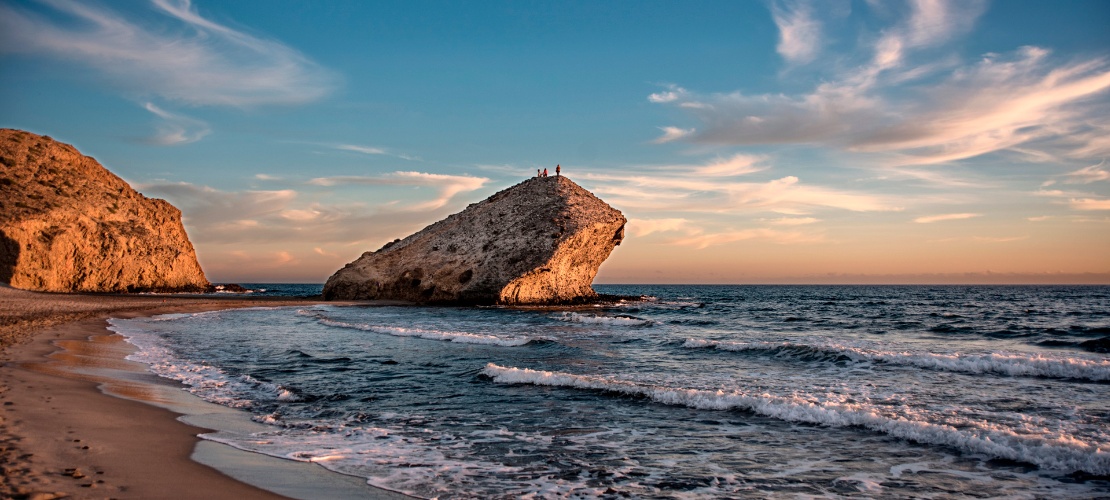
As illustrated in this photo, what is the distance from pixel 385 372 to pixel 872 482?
10.8 metres

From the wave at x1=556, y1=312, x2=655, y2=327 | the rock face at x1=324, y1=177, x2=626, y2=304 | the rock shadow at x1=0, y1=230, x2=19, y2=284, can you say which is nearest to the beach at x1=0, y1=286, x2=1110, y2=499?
the wave at x1=556, y1=312, x2=655, y2=327

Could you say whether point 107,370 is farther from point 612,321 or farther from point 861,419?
point 612,321

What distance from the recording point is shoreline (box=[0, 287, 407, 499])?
5.21 m

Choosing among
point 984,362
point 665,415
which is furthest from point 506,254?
point 665,415

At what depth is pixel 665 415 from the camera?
9.90 metres

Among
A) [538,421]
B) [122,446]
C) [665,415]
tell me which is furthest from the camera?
[665,415]

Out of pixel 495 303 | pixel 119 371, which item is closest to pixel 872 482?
pixel 119 371

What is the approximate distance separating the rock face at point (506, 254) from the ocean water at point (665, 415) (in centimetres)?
2543

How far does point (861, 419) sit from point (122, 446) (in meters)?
9.53

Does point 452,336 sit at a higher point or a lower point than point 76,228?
lower

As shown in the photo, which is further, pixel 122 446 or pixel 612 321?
pixel 612 321

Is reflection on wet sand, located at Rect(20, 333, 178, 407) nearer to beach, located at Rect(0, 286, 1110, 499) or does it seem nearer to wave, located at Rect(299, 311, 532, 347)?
beach, located at Rect(0, 286, 1110, 499)

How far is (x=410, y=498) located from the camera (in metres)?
5.73

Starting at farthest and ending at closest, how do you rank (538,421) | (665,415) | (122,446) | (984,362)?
(984,362) < (665,415) < (538,421) < (122,446)
